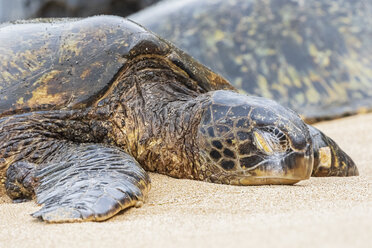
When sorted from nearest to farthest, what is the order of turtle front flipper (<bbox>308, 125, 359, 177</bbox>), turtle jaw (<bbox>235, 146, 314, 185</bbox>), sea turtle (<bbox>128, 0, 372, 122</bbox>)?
turtle jaw (<bbox>235, 146, 314, 185</bbox>)
turtle front flipper (<bbox>308, 125, 359, 177</bbox>)
sea turtle (<bbox>128, 0, 372, 122</bbox>)

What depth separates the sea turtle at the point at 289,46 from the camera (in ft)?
17.3

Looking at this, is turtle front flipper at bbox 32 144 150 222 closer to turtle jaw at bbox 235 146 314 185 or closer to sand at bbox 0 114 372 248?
sand at bbox 0 114 372 248

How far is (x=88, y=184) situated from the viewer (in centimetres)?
180

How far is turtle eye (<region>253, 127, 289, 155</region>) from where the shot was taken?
7.04ft

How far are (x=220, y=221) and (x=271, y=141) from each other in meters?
0.78

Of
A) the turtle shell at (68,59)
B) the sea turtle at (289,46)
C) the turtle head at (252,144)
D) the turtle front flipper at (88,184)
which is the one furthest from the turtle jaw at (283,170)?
the sea turtle at (289,46)

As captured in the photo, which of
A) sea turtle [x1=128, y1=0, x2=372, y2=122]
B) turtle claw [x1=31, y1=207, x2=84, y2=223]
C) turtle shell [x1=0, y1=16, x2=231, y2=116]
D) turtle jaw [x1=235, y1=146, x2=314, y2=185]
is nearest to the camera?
turtle claw [x1=31, y1=207, x2=84, y2=223]

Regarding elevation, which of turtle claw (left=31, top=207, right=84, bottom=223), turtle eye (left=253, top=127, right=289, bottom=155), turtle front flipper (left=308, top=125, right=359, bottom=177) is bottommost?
turtle front flipper (left=308, top=125, right=359, bottom=177)

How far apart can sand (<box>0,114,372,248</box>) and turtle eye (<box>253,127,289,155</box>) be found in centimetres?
17

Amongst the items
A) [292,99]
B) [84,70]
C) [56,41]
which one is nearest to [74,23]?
[56,41]

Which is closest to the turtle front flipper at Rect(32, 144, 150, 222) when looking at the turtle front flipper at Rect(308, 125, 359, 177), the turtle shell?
the turtle shell

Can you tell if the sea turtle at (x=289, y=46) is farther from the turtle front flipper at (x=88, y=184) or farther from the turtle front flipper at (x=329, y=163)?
the turtle front flipper at (x=88, y=184)

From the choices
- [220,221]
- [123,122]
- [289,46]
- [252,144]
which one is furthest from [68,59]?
[289,46]

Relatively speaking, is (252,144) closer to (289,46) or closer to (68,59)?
(68,59)
